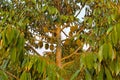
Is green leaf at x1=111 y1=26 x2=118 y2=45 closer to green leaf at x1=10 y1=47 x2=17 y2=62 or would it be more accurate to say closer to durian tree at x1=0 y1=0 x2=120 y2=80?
green leaf at x1=10 y1=47 x2=17 y2=62

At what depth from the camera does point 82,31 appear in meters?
6.45

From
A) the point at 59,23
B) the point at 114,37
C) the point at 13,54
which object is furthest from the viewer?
the point at 59,23

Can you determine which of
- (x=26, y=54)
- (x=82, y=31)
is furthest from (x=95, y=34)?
(x=26, y=54)

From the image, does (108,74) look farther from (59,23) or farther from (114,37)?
(59,23)

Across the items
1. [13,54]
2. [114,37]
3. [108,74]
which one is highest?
[13,54]

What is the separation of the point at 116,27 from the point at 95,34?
344 cm

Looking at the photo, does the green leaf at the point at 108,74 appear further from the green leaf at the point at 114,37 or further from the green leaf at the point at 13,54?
the green leaf at the point at 13,54

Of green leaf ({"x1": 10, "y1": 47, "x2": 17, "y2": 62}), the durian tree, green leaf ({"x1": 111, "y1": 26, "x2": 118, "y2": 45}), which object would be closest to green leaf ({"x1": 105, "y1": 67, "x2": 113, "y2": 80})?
green leaf ({"x1": 111, "y1": 26, "x2": 118, "y2": 45})

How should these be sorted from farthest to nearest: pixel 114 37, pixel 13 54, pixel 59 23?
pixel 59 23 → pixel 13 54 → pixel 114 37

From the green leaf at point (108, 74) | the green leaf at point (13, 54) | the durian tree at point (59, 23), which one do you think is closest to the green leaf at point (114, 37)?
the green leaf at point (108, 74)

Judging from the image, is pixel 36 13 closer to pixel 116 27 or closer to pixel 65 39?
pixel 65 39

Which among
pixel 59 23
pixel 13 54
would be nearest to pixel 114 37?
pixel 13 54

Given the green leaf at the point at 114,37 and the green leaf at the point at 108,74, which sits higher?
the green leaf at the point at 114,37

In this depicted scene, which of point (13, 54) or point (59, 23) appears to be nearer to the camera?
point (13, 54)
